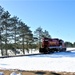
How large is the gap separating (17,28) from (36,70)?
45.0m

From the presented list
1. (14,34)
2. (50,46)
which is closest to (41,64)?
(50,46)

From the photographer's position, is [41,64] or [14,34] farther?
[14,34]

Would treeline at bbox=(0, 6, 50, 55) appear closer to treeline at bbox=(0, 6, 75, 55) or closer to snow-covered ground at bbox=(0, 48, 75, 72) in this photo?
treeline at bbox=(0, 6, 75, 55)

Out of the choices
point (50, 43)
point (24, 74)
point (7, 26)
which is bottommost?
point (24, 74)

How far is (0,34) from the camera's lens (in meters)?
50.3

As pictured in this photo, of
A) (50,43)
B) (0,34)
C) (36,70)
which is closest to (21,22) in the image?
(0,34)

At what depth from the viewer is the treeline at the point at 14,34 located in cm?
5191

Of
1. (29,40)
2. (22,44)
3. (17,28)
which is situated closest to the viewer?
(17,28)

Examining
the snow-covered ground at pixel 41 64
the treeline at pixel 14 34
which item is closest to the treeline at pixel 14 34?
the treeline at pixel 14 34

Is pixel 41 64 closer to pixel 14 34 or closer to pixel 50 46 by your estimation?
pixel 50 46

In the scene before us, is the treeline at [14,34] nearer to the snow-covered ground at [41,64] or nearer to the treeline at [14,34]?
the treeline at [14,34]

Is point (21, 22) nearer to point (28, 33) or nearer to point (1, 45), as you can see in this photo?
point (28, 33)

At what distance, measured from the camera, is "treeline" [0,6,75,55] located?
51.9 metres

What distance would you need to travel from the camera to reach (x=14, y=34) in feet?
202
